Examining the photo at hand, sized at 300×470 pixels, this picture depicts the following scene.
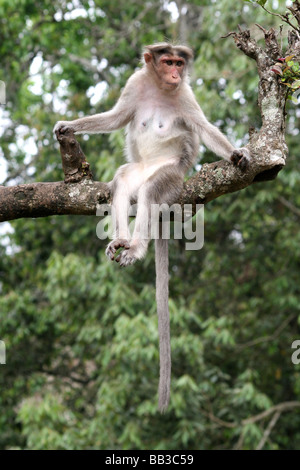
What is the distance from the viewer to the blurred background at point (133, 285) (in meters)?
6.82

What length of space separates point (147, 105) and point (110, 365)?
4.25 m

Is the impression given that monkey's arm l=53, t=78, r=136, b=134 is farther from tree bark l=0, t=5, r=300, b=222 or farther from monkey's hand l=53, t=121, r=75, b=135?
tree bark l=0, t=5, r=300, b=222

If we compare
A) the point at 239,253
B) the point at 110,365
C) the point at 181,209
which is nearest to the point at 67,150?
the point at 181,209

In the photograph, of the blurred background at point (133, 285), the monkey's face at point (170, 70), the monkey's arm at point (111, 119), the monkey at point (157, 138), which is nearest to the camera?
the monkey at point (157, 138)

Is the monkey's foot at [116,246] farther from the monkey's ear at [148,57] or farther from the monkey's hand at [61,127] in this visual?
the monkey's ear at [148,57]

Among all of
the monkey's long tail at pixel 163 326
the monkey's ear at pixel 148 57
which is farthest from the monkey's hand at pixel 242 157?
the monkey's ear at pixel 148 57

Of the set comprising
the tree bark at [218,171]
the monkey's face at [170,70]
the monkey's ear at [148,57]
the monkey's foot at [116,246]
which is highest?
the monkey's ear at [148,57]

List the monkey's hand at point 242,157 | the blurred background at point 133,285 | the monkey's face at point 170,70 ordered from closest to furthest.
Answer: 1. the monkey's hand at point 242,157
2. the monkey's face at point 170,70
3. the blurred background at point 133,285

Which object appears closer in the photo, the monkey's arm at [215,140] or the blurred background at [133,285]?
the monkey's arm at [215,140]

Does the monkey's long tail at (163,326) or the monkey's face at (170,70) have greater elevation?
the monkey's face at (170,70)

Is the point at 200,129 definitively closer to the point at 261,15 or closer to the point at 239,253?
the point at 261,15

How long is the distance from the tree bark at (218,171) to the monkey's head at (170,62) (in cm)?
68

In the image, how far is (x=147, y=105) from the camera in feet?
13.6

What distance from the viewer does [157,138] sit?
13.4ft
